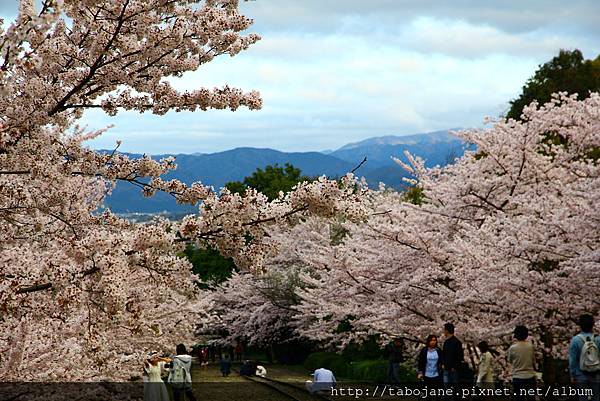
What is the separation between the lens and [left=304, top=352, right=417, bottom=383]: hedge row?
2891 cm

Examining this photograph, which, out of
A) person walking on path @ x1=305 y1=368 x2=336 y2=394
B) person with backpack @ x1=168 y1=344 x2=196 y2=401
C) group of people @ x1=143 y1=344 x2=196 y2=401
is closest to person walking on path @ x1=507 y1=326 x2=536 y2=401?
group of people @ x1=143 y1=344 x2=196 y2=401

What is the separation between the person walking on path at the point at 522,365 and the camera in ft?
43.0

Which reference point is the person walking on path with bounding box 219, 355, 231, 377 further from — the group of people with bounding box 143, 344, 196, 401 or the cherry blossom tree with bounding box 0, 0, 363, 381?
the cherry blossom tree with bounding box 0, 0, 363, 381

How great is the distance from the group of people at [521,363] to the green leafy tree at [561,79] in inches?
1556

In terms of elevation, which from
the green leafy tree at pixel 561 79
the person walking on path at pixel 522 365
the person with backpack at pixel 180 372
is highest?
the green leafy tree at pixel 561 79

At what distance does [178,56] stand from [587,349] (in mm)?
6792

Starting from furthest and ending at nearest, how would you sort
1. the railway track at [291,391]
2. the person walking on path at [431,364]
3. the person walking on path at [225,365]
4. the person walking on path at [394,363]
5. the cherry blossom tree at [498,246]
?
the person walking on path at [225,365]
the person walking on path at [394,363]
the railway track at [291,391]
the person walking on path at [431,364]
the cherry blossom tree at [498,246]

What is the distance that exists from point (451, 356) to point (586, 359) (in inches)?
164

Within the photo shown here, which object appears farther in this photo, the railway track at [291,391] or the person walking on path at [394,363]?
the person walking on path at [394,363]

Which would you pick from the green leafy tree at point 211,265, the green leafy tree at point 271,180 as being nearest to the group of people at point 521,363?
the green leafy tree at point 211,265

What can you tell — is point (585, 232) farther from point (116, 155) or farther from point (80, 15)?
point (80, 15)

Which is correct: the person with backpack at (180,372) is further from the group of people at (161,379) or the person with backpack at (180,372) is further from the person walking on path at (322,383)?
the person walking on path at (322,383)

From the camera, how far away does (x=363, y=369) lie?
102 feet

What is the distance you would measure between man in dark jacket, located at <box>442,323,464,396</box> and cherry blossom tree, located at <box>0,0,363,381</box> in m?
7.58
